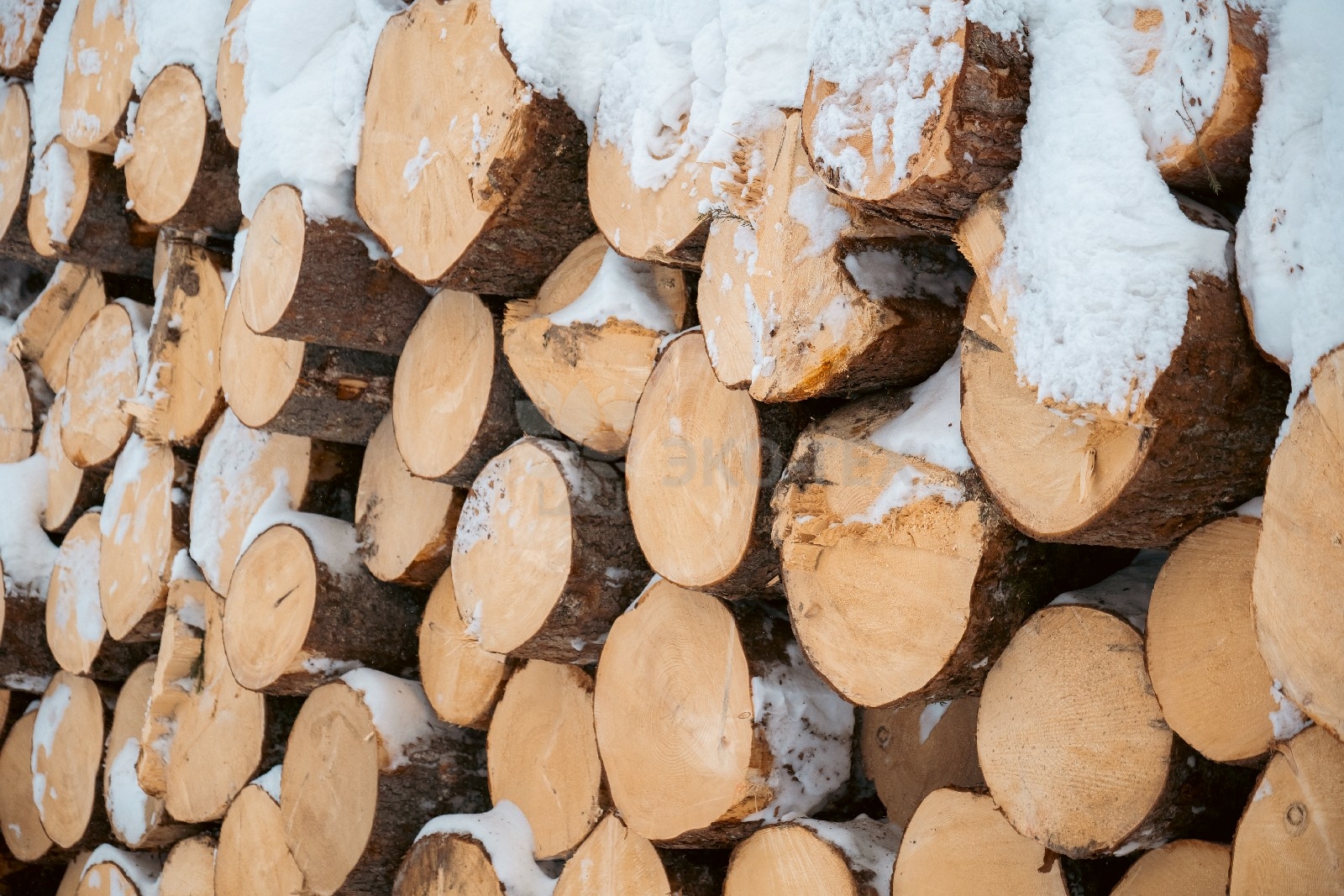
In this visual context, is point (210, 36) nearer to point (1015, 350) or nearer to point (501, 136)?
point (501, 136)

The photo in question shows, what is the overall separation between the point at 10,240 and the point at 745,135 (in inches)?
89.7

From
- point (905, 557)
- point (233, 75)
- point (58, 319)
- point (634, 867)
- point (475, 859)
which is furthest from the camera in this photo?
point (58, 319)

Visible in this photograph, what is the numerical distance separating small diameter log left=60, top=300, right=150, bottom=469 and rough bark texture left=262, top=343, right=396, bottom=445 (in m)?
0.66

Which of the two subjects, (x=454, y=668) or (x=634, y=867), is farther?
(x=454, y=668)

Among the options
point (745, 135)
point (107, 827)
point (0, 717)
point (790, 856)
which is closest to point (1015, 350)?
point (745, 135)

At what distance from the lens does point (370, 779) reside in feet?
5.16

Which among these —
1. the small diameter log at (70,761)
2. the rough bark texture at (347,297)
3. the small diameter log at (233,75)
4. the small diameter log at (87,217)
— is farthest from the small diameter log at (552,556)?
the small diameter log at (87,217)

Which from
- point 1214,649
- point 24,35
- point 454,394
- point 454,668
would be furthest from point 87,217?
point 1214,649

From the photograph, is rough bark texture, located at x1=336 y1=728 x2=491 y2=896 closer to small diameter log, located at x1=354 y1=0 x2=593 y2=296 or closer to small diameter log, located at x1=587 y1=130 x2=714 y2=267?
small diameter log, located at x1=354 y1=0 x2=593 y2=296

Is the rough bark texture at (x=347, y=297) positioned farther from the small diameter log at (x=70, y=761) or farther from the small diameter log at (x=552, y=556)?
the small diameter log at (x=70, y=761)

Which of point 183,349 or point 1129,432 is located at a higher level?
point 1129,432

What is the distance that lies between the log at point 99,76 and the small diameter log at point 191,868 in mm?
1387

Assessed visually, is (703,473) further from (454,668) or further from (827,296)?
(454,668)

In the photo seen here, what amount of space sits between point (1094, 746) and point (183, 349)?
1.81 m
